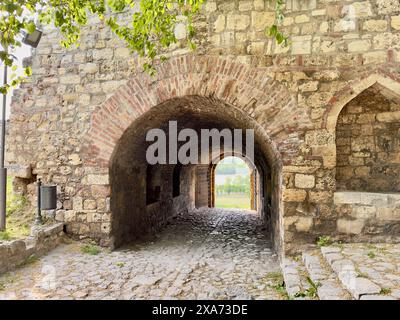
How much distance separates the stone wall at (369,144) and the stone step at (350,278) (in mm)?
1293

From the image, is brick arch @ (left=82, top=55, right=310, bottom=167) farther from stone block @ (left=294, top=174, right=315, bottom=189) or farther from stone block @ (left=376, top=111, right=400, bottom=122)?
stone block @ (left=376, top=111, right=400, bottom=122)

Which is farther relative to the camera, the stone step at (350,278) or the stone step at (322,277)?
the stone step at (322,277)

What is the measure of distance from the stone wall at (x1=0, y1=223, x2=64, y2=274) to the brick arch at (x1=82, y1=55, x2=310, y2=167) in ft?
4.27

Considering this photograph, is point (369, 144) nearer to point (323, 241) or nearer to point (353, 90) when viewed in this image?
point (353, 90)

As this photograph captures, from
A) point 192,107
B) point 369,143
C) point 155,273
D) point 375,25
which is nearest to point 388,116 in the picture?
point 369,143

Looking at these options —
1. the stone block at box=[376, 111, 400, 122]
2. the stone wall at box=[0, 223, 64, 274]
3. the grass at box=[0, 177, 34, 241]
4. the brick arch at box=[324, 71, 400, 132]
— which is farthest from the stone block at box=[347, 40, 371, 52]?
the grass at box=[0, 177, 34, 241]

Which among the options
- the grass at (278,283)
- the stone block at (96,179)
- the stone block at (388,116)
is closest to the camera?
the grass at (278,283)

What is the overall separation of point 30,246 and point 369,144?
17.6ft

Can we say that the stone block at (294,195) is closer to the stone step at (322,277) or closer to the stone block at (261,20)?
the stone step at (322,277)

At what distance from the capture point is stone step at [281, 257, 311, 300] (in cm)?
322

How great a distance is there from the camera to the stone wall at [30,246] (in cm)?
402

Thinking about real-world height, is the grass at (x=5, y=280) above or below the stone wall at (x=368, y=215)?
below

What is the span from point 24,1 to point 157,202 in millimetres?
5758

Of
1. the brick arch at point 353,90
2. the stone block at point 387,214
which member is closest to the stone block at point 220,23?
the brick arch at point 353,90
